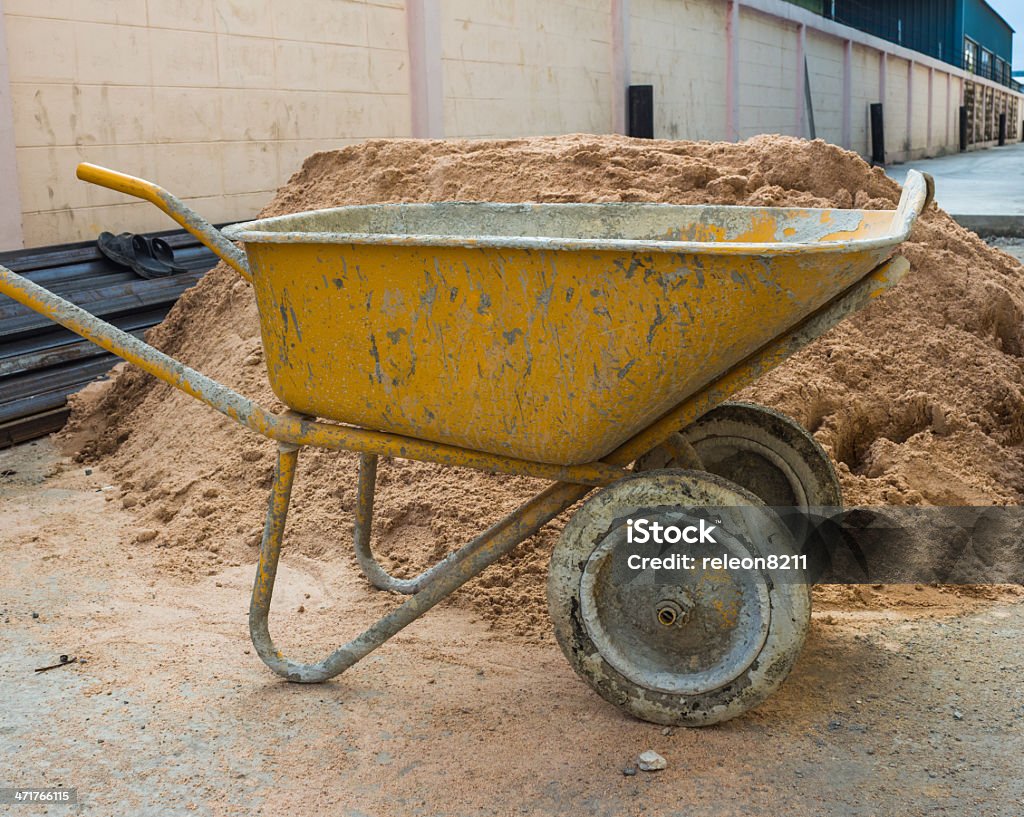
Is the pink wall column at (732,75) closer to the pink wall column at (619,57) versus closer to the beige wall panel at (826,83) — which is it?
the pink wall column at (619,57)

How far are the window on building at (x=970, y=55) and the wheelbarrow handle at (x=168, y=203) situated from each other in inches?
1632

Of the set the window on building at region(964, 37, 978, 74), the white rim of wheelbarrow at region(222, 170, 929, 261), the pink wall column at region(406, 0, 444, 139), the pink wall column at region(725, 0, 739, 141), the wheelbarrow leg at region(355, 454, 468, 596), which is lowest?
the wheelbarrow leg at region(355, 454, 468, 596)

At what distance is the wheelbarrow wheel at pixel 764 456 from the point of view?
2668 mm

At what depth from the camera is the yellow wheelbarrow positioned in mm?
1905

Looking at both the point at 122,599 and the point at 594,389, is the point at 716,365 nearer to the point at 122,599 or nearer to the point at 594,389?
the point at 594,389

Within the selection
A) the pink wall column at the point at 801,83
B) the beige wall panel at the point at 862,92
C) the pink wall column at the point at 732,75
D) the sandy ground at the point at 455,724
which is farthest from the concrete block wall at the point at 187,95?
the beige wall panel at the point at 862,92

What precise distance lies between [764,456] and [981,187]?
13477 mm

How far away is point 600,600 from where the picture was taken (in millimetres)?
2189

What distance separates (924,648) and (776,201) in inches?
74.5

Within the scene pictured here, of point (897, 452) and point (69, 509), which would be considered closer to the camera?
point (897, 452)

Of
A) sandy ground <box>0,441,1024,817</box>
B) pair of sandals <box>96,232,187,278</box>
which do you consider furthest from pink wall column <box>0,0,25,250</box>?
sandy ground <box>0,441,1024,817</box>

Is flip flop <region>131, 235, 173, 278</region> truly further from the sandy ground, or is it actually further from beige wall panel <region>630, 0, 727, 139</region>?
beige wall panel <region>630, 0, 727, 139</region>

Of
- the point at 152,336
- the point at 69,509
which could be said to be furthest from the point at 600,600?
the point at 152,336

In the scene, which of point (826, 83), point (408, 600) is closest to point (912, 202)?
point (408, 600)
